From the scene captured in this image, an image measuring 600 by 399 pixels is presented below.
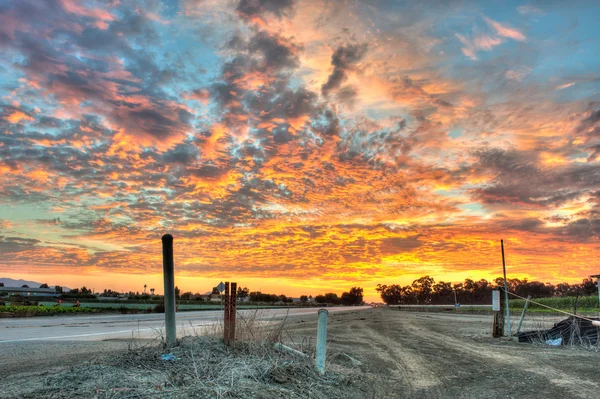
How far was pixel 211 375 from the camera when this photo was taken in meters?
6.47

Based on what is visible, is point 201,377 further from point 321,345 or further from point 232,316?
point 232,316

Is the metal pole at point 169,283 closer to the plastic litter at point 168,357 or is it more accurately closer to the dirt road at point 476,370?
the plastic litter at point 168,357

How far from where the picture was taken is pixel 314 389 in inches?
275

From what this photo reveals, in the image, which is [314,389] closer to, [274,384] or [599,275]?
[274,384]

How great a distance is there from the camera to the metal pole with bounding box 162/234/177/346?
8195 mm

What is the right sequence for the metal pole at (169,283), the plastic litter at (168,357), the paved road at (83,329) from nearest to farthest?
the plastic litter at (168,357), the metal pole at (169,283), the paved road at (83,329)

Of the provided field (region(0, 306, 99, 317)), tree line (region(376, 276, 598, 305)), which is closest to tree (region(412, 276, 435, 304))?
tree line (region(376, 276, 598, 305))

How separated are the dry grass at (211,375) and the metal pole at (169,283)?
0.96 ft

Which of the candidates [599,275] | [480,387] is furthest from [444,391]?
[599,275]

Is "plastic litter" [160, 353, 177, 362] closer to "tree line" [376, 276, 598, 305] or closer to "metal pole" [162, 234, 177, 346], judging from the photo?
"metal pole" [162, 234, 177, 346]

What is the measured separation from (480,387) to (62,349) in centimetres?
1048

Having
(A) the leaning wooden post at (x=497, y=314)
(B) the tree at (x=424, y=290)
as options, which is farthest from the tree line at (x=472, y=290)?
(A) the leaning wooden post at (x=497, y=314)

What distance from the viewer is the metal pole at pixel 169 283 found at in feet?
26.9

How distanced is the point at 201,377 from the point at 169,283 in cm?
232
